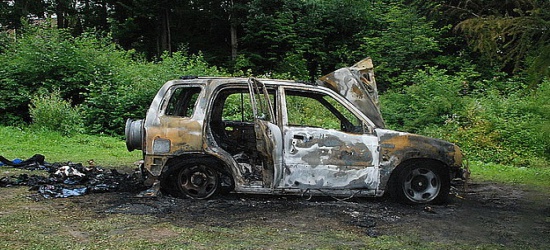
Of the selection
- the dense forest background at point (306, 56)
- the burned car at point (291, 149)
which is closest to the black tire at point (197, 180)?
the burned car at point (291, 149)

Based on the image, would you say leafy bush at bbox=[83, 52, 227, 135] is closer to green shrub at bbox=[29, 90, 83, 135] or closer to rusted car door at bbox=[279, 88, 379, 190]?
green shrub at bbox=[29, 90, 83, 135]

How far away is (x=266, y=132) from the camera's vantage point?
6691mm

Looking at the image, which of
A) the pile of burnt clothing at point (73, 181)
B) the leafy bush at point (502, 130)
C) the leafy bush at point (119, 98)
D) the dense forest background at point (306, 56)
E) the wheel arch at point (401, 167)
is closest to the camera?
the wheel arch at point (401, 167)

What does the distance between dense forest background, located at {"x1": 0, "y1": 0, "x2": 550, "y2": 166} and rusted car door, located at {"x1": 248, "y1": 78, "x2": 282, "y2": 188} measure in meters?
2.81

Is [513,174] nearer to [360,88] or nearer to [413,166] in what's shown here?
[413,166]

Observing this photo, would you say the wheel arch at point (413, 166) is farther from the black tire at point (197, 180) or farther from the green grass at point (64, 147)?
the green grass at point (64, 147)

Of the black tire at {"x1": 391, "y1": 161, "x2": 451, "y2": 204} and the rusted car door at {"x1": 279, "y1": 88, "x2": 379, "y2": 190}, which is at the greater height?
the rusted car door at {"x1": 279, "y1": 88, "x2": 379, "y2": 190}

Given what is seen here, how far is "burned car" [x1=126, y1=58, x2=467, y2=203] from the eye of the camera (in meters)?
6.69

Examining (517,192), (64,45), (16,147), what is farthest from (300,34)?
(517,192)

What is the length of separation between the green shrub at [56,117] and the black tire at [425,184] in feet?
35.4

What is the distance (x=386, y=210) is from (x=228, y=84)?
2.81 m

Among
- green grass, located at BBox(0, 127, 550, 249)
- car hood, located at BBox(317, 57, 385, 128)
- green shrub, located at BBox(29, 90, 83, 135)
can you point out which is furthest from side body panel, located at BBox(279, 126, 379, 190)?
green shrub, located at BBox(29, 90, 83, 135)

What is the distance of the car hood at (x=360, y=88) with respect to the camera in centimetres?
709

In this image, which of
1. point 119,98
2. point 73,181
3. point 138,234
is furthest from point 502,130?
point 119,98
